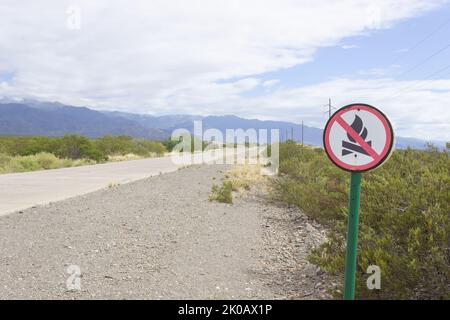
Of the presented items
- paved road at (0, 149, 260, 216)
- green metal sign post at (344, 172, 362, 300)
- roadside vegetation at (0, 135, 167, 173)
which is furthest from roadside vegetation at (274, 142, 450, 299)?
roadside vegetation at (0, 135, 167, 173)

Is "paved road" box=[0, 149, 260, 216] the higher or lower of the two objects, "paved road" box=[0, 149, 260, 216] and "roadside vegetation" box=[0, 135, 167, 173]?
the lower

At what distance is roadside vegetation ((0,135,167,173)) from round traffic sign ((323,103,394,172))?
19255 mm

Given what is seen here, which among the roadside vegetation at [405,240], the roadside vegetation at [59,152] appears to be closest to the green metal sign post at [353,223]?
the roadside vegetation at [405,240]

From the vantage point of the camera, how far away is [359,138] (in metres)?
3.38

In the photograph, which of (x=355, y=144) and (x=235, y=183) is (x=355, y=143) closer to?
(x=355, y=144)

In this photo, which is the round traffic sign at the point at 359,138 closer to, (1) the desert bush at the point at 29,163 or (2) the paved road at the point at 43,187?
(2) the paved road at the point at 43,187

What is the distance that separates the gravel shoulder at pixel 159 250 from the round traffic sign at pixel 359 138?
186cm

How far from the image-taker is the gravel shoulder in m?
4.73

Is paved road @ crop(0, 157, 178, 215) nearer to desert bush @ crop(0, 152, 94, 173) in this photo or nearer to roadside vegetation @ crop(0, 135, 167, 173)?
desert bush @ crop(0, 152, 94, 173)
